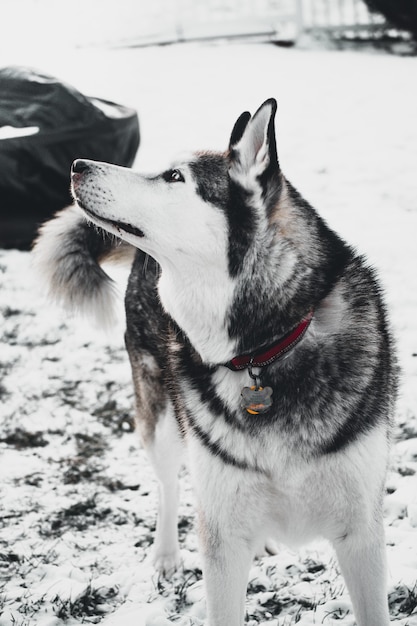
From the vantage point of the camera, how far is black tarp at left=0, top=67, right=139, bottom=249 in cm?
545

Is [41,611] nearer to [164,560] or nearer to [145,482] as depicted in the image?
[164,560]

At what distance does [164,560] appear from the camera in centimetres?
294

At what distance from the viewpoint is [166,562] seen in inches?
115

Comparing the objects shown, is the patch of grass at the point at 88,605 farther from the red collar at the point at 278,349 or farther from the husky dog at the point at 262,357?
the red collar at the point at 278,349

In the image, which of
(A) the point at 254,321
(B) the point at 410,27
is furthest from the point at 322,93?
(A) the point at 254,321

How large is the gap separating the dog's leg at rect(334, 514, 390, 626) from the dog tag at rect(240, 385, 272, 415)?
1.46 ft

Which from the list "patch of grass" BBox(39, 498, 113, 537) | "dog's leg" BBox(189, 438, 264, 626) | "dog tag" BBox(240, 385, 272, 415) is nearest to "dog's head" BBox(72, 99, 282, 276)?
"dog tag" BBox(240, 385, 272, 415)

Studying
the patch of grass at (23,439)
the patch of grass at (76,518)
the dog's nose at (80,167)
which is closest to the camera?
the dog's nose at (80,167)

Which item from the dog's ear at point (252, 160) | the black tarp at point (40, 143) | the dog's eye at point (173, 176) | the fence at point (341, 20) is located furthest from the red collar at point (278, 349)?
the fence at point (341, 20)

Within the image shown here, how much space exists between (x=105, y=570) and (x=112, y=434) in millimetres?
970

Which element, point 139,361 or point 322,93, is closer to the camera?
point 139,361

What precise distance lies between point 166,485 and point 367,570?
1010 millimetres

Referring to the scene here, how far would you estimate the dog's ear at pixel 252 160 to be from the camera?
2.04m

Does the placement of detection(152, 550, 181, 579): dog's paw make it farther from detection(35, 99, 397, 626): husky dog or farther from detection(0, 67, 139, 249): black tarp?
detection(0, 67, 139, 249): black tarp
